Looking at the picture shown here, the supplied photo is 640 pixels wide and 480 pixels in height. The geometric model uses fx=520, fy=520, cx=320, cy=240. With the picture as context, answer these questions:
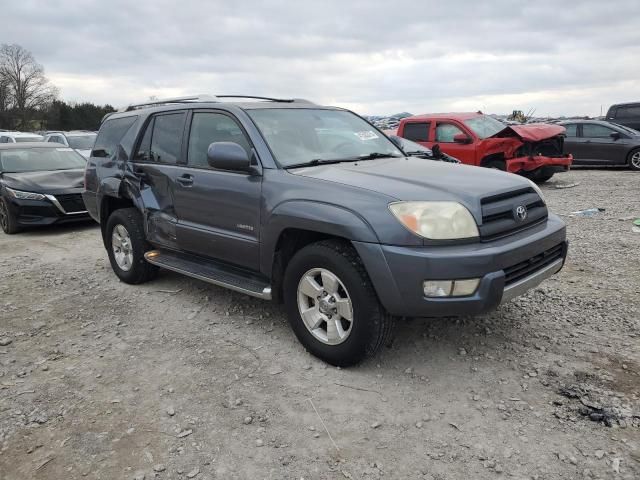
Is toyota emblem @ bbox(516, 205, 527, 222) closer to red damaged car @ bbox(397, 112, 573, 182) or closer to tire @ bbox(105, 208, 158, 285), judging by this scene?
tire @ bbox(105, 208, 158, 285)

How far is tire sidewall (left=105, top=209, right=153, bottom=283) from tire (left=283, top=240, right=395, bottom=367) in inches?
84.0

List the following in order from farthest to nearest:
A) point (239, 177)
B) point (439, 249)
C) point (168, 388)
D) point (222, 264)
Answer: point (222, 264), point (239, 177), point (168, 388), point (439, 249)

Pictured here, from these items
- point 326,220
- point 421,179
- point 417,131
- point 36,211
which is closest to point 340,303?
point 326,220

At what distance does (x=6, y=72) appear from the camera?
58156 mm

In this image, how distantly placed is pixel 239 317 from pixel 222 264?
49 cm

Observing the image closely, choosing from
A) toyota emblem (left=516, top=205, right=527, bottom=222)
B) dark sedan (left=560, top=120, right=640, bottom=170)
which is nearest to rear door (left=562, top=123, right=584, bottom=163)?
dark sedan (left=560, top=120, right=640, bottom=170)

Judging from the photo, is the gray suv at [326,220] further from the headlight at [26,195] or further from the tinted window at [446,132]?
the tinted window at [446,132]

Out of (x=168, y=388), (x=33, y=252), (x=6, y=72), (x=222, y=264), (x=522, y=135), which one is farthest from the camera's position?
(x=6, y=72)

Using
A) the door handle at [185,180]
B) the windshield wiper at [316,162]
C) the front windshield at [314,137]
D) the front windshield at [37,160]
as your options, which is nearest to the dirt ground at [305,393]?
the door handle at [185,180]

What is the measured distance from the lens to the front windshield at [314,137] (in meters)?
3.92

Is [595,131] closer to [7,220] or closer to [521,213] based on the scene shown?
[521,213]

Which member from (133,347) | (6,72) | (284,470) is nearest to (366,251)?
(284,470)

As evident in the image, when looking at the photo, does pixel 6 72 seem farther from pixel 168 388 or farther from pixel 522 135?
pixel 168 388

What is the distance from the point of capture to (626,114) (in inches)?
667
